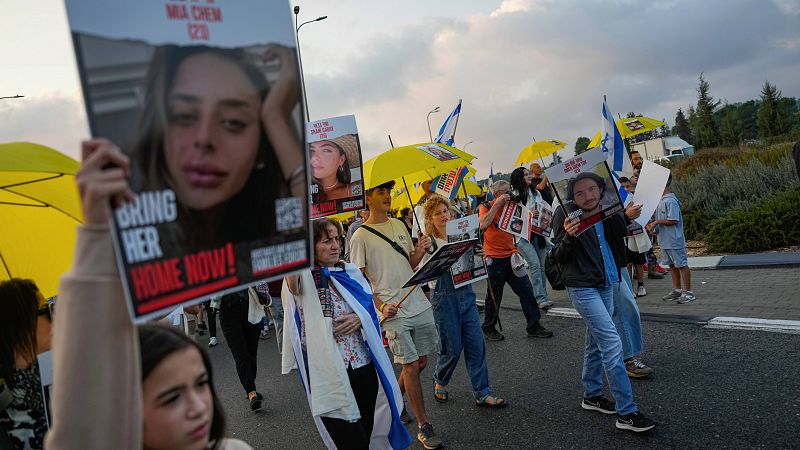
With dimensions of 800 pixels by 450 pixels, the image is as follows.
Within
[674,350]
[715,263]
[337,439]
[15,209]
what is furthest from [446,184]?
[15,209]

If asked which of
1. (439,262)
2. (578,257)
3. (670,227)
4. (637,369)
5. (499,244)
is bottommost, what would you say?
(637,369)

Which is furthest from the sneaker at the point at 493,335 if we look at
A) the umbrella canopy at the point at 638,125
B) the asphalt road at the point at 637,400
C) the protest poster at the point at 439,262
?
the umbrella canopy at the point at 638,125

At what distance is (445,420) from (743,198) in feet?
35.6

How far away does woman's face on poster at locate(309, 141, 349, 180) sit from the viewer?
4.52 metres

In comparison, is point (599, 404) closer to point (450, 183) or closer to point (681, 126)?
point (450, 183)

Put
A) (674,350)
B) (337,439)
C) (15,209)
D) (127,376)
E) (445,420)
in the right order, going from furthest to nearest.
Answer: (674,350) → (445,420) → (337,439) → (15,209) → (127,376)

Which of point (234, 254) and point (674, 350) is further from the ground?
point (234, 254)

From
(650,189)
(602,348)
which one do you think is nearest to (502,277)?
(650,189)

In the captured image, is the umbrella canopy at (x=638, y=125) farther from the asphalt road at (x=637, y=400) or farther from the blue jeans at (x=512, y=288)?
the asphalt road at (x=637, y=400)

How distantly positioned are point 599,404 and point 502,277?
3.02m

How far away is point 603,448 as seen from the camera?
4062 millimetres

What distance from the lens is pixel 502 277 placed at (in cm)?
757

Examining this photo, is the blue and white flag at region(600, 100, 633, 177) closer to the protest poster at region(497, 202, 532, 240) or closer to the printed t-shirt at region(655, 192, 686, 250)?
the protest poster at region(497, 202, 532, 240)

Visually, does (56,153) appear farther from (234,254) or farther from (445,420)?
(445,420)
